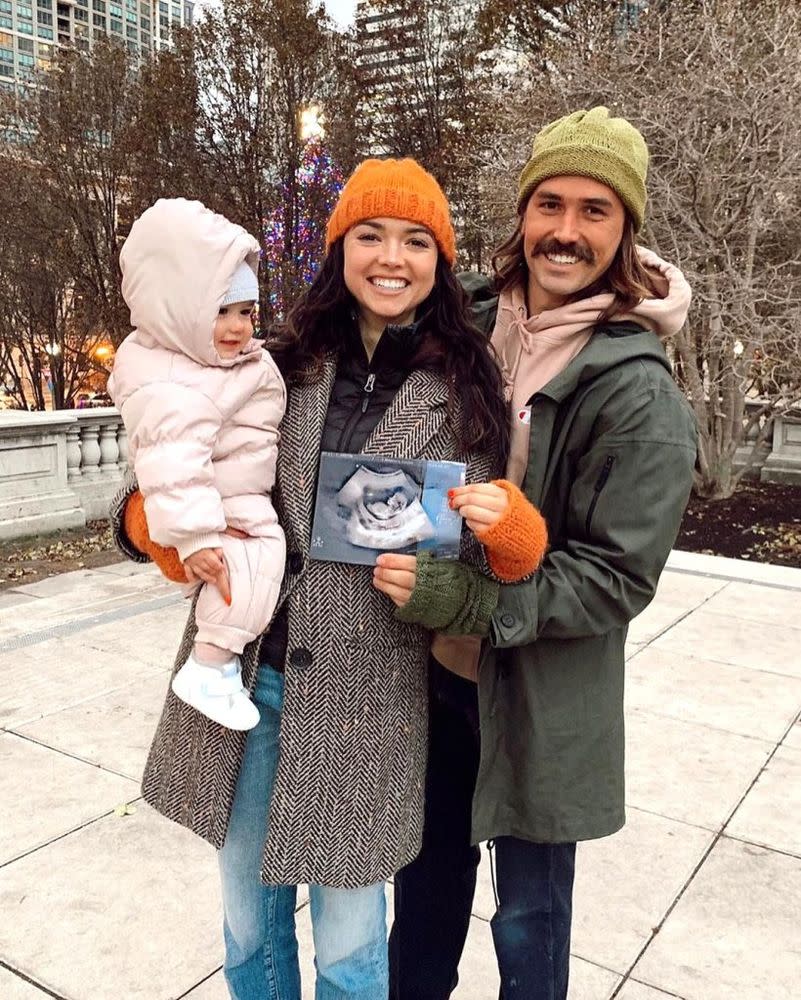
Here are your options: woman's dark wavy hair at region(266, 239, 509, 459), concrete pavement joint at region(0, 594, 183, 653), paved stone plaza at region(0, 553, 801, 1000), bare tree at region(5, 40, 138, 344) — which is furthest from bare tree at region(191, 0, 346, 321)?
woman's dark wavy hair at region(266, 239, 509, 459)

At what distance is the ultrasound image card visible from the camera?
5.05 ft

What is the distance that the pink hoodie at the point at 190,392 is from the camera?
1.58 meters

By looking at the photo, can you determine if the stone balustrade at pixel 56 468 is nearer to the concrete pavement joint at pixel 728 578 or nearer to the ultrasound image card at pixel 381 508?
the concrete pavement joint at pixel 728 578

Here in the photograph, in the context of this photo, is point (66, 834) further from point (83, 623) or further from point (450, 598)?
point (83, 623)

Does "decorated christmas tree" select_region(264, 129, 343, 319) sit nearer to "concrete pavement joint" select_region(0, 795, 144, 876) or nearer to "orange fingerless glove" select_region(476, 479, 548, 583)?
"concrete pavement joint" select_region(0, 795, 144, 876)

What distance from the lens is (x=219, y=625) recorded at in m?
1.62

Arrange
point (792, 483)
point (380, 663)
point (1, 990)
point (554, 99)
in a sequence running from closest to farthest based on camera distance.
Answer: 1. point (380, 663)
2. point (1, 990)
3. point (554, 99)
4. point (792, 483)

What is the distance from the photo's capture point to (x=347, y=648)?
163cm

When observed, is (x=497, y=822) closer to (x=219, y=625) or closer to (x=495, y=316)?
(x=219, y=625)

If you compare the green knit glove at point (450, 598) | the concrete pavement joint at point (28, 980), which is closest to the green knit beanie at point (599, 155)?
the green knit glove at point (450, 598)

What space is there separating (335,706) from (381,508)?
15.3 inches

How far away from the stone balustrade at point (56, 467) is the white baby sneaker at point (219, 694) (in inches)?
258

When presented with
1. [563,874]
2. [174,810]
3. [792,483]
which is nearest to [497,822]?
[563,874]

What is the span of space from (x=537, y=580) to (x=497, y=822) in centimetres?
51
